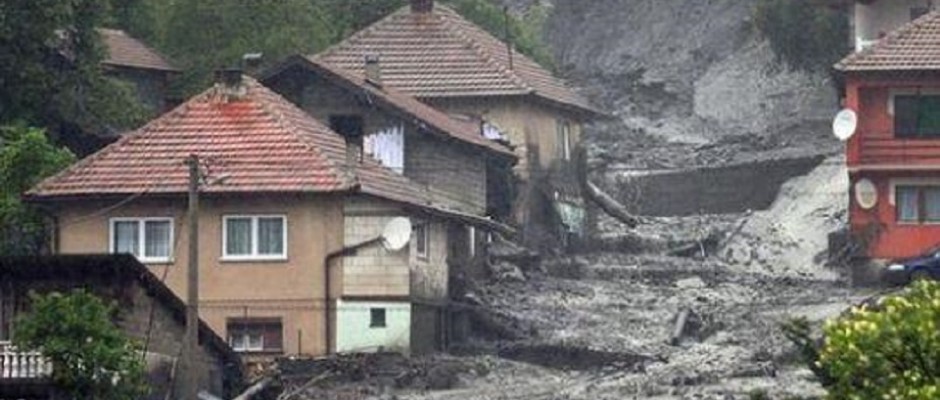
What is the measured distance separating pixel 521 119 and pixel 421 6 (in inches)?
142

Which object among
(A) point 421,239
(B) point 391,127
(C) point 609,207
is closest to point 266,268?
(A) point 421,239

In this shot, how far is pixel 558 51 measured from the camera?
122 m

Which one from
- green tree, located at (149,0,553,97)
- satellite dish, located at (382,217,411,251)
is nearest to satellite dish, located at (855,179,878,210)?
satellite dish, located at (382,217,411,251)

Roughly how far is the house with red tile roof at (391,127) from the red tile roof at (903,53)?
25.9 feet

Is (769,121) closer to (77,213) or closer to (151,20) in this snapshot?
(151,20)

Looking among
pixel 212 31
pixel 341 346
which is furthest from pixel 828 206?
pixel 341 346

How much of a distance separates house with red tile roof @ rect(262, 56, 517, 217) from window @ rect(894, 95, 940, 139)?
27.9ft

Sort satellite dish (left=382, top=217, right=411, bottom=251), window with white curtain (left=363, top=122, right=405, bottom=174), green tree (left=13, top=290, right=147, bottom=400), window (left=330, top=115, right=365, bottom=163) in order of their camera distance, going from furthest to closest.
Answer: window with white curtain (left=363, top=122, right=405, bottom=174) → window (left=330, top=115, right=365, bottom=163) → satellite dish (left=382, top=217, right=411, bottom=251) → green tree (left=13, top=290, right=147, bottom=400)

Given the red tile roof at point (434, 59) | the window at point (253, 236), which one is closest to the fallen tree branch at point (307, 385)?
the window at point (253, 236)

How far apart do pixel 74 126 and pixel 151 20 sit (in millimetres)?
17818

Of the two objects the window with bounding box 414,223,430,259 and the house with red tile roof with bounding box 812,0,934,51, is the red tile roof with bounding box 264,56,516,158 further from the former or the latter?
the house with red tile roof with bounding box 812,0,934,51

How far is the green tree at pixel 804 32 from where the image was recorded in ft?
317

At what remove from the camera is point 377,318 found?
66.2 m

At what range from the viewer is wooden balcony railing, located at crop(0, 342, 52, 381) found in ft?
179
